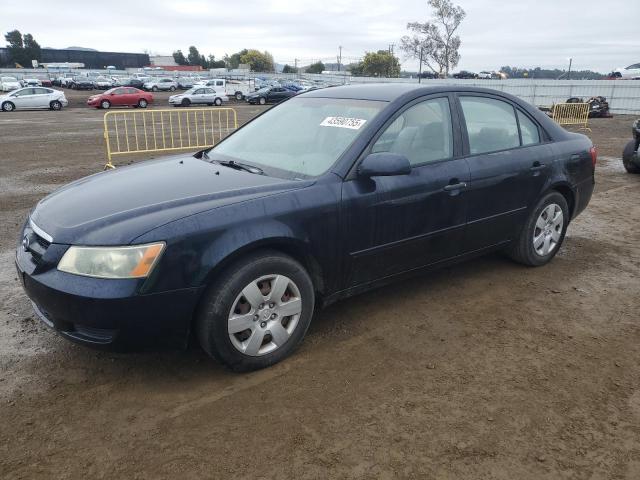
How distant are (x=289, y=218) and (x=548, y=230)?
9.83 feet

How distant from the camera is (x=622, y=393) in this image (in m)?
3.06

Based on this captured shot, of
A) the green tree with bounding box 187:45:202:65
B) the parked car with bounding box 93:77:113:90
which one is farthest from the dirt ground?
the green tree with bounding box 187:45:202:65

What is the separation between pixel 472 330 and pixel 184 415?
83.3 inches

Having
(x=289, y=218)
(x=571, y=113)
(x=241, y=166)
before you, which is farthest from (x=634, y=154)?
(x=571, y=113)

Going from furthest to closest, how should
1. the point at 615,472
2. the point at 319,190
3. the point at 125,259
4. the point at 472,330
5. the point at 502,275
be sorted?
the point at 502,275 → the point at 472,330 → the point at 319,190 → the point at 125,259 → the point at 615,472

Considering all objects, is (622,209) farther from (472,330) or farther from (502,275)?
(472,330)

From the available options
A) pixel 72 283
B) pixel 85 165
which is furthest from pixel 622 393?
pixel 85 165

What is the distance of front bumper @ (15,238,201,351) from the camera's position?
106 inches

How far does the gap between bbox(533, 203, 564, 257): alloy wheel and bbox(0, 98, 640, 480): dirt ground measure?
52cm

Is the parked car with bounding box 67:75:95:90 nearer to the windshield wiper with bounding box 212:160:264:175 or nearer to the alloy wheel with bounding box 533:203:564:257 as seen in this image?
the windshield wiper with bounding box 212:160:264:175

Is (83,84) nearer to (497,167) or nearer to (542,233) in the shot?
(542,233)

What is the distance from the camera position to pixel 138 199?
10.3 feet

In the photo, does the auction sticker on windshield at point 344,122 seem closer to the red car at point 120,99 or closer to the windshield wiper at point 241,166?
the windshield wiper at point 241,166

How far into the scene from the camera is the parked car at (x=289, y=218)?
2770mm
